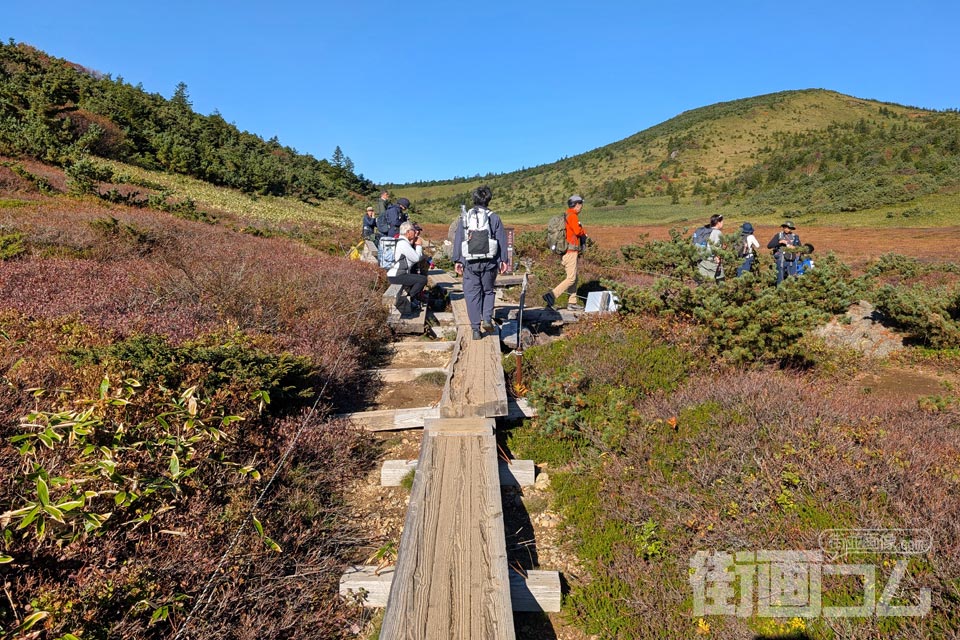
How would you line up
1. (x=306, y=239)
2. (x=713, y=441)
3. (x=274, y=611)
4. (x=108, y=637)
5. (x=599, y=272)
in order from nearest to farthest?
(x=108, y=637) → (x=274, y=611) → (x=713, y=441) → (x=599, y=272) → (x=306, y=239)

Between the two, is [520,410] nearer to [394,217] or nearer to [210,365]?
[210,365]

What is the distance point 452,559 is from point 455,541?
148 mm

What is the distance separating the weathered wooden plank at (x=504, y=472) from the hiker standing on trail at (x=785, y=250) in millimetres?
9038

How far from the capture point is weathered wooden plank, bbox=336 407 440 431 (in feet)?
17.0

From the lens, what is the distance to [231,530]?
3072 millimetres

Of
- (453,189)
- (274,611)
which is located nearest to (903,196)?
(274,611)

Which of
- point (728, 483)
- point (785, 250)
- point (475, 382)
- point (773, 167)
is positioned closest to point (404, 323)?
point (475, 382)

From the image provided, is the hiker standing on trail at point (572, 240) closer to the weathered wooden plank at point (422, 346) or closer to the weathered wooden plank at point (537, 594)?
the weathered wooden plank at point (422, 346)

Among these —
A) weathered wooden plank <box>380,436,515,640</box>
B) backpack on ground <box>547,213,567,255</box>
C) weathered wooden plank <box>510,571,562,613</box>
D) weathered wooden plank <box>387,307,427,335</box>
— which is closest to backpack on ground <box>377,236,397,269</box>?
weathered wooden plank <box>387,307,427,335</box>

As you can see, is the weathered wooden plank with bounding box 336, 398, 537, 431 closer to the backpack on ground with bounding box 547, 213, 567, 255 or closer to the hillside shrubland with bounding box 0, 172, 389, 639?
the hillside shrubland with bounding box 0, 172, 389, 639

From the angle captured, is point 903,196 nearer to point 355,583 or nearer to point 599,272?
point 599,272

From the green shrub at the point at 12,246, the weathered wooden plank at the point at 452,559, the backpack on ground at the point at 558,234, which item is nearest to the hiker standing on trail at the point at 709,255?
the backpack on ground at the point at 558,234

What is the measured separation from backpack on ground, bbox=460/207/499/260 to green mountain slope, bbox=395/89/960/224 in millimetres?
29108

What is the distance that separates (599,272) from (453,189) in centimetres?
9990
